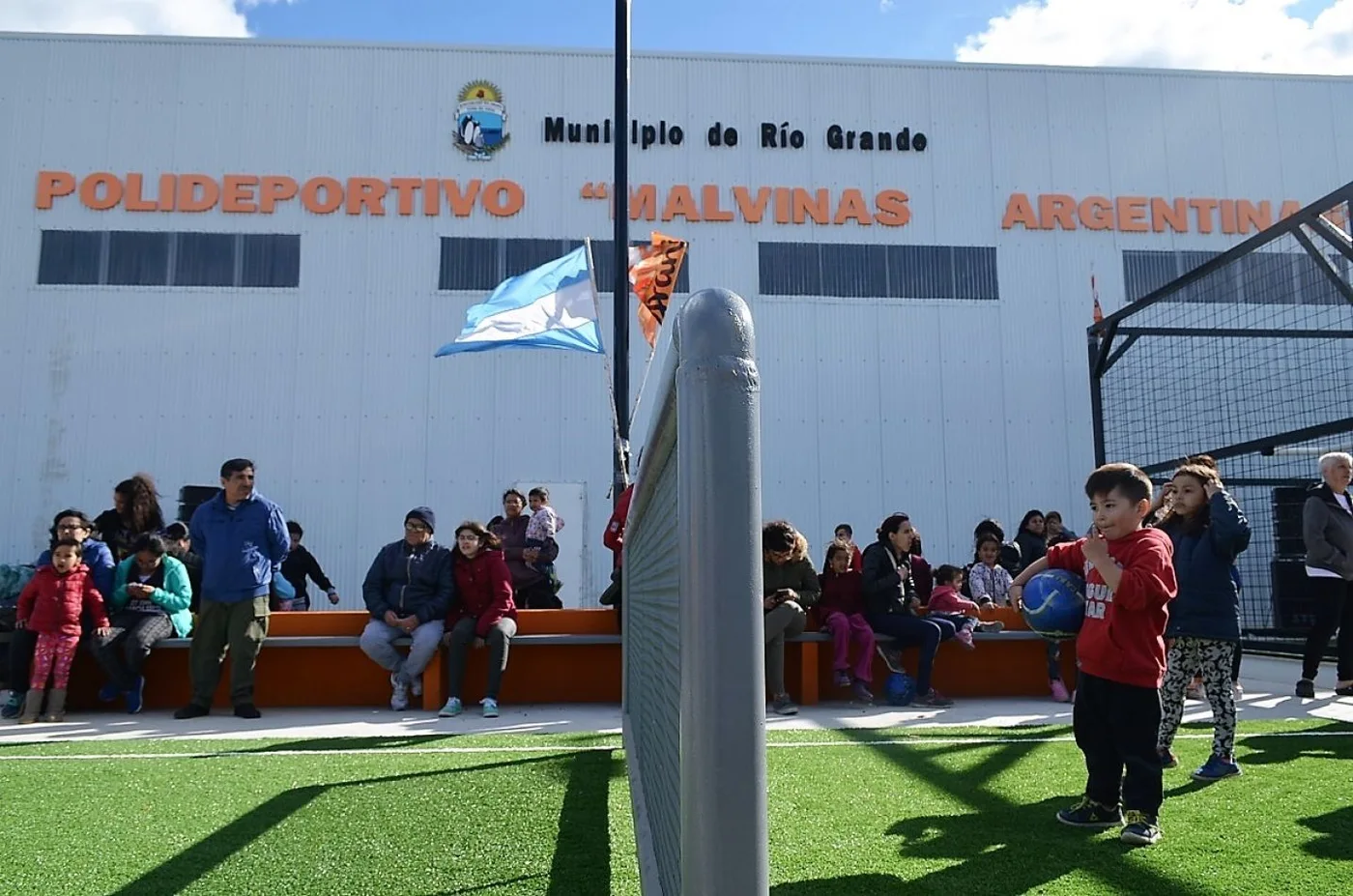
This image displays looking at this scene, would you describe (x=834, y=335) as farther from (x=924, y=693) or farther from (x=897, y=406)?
(x=924, y=693)

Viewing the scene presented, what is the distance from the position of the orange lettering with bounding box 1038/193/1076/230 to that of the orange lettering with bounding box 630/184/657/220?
7.27 metres

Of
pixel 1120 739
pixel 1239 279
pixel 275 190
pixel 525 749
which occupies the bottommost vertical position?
pixel 525 749

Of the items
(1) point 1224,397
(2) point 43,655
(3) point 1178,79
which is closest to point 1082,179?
(3) point 1178,79

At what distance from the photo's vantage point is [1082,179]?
19.9m

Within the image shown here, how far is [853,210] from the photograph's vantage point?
1948cm

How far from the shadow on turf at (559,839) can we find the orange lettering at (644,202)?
14.7 m

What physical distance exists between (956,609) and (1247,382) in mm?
10943

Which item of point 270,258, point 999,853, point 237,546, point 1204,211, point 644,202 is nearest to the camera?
point 999,853

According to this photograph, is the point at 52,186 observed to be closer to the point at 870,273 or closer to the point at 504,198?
the point at 504,198

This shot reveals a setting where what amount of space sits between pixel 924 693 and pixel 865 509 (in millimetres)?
9824

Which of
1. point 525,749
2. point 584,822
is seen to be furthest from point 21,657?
point 584,822

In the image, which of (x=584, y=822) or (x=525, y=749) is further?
(x=525, y=749)

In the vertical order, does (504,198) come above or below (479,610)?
above

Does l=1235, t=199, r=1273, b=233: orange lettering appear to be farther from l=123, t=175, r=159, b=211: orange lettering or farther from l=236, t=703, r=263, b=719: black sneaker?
l=123, t=175, r=159, b=211: orange lettering
